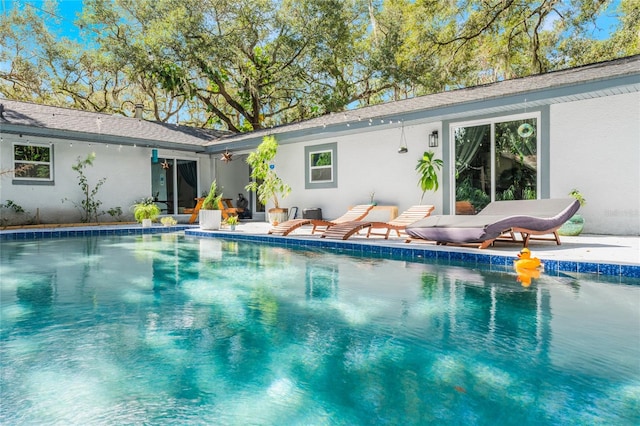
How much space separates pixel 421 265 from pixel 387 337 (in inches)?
131

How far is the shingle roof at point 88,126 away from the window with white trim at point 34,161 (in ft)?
2.96

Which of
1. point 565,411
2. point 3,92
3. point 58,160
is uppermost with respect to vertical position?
point 3,92

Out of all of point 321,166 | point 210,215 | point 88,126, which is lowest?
point 210,215

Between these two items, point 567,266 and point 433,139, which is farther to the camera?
point 433,139

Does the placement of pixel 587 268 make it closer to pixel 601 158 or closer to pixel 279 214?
pixel 601 158

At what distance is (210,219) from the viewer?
38.3 ft

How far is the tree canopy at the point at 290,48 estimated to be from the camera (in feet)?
53.4

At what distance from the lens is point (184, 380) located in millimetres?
2543

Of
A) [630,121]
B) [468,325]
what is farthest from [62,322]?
[630,121]

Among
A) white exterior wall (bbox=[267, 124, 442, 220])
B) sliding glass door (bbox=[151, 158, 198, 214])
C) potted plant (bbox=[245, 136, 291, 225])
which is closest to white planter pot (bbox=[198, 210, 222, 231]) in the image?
potted plant (bbox=[245, 136, 291, 225])

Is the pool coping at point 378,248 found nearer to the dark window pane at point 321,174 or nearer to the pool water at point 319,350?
the pool water at point 319,350

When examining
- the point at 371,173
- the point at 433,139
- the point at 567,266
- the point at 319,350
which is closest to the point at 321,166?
the point at 371,173

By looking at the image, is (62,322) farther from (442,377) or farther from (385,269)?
(385,269)

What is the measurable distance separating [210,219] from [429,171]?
6.00m
